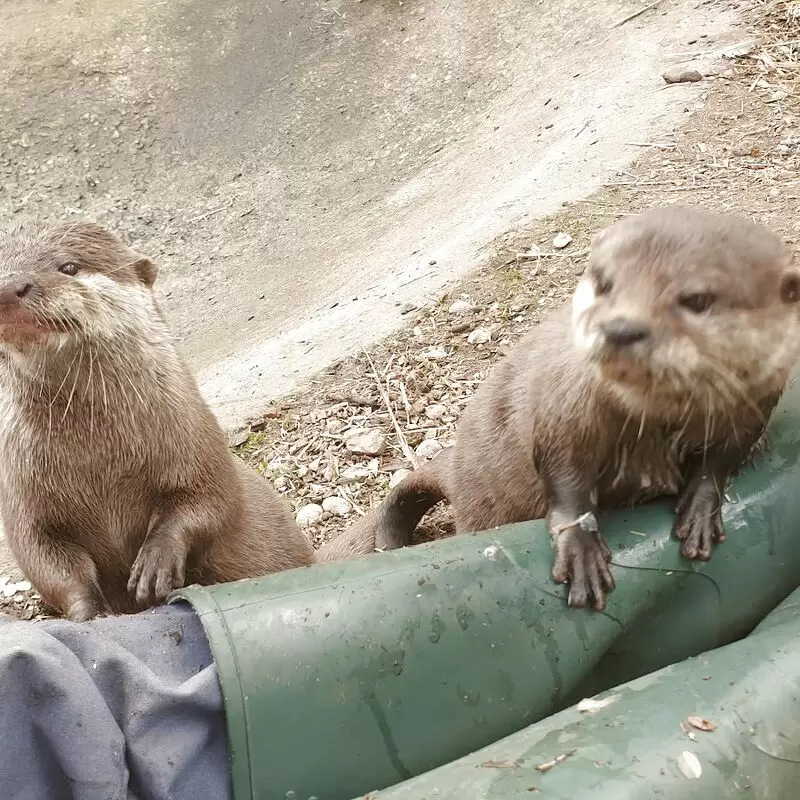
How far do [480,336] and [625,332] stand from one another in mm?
1957

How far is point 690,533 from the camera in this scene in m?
1.81

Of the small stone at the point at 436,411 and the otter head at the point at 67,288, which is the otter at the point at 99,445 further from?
the small stone at the point at 436,411

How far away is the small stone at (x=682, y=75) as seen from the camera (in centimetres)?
442

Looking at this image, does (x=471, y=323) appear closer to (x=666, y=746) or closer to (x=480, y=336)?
(x=480, y=336)

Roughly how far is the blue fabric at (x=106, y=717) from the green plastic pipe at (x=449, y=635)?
0.21ft

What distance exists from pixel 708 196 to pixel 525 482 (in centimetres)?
186

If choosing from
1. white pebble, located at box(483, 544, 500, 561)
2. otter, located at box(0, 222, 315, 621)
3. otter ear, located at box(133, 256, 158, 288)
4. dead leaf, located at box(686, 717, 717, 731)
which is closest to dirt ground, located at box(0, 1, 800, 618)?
otter, located at box(0, 222, 315, 621)

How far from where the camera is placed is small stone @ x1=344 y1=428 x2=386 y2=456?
10.5 ft

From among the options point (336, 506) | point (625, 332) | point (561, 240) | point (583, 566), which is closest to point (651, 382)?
point (625, 332)

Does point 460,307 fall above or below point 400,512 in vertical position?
above

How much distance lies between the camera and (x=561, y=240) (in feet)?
11.8

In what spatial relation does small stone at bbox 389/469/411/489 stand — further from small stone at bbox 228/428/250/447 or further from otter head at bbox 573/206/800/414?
otter head at bbox 573/206/800/414

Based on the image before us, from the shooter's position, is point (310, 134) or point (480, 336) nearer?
point (480, 336)

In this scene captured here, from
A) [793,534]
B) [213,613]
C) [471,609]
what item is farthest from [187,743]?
[793,534]
